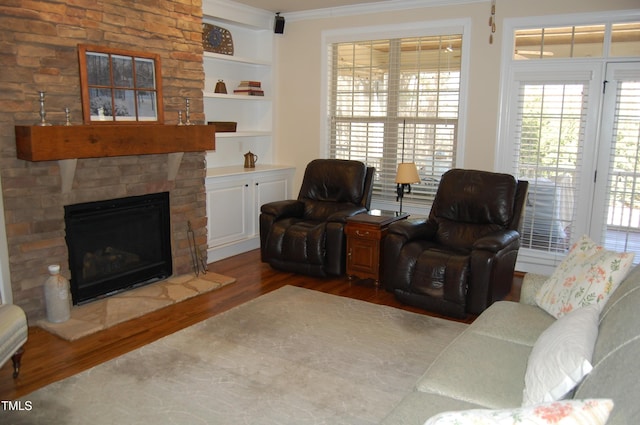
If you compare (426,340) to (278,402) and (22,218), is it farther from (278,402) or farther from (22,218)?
(22,218)

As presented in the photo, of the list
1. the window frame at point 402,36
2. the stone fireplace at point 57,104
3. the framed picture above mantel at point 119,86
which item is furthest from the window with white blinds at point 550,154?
the framed picture above mantel at point 119,86

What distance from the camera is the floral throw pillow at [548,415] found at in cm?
117

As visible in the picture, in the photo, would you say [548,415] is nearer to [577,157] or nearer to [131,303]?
[131,303]

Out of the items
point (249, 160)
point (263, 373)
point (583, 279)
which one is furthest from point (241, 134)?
point (583, 279)

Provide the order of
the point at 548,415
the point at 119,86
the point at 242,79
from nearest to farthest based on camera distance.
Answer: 1. the point at 548,415
2. the point at 119,86
3. the point at 242,79

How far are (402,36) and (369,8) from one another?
1.61 feet

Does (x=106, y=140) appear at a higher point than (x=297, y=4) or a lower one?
lower

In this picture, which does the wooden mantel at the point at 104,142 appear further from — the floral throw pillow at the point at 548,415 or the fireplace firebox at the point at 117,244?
the floral throw pillow at the point at 548,415

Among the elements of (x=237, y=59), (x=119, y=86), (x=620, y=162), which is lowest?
(x=620, y=162)

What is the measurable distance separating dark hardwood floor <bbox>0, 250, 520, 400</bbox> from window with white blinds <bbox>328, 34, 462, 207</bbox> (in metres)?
1.46

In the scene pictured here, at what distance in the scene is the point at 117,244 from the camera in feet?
14.3

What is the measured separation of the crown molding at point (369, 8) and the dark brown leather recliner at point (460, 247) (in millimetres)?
1751

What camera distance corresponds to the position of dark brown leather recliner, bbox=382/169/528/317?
3.90m

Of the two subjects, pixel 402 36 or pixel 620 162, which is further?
pixel 402 36
